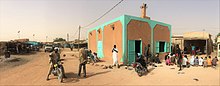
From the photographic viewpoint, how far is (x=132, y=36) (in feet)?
42.7

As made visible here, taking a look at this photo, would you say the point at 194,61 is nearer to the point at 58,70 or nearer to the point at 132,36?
the point at 132,36

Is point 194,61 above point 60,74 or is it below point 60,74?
above

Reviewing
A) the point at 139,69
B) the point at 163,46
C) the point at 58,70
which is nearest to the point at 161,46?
the point at 163,46

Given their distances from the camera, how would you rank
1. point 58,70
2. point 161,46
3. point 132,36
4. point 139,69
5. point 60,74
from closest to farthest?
1. point 60,74
2. point 58,70
3. point 139,69
4. point 132,36
5. point 161,46

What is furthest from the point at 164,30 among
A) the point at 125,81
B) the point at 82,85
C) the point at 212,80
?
the point at 82,85

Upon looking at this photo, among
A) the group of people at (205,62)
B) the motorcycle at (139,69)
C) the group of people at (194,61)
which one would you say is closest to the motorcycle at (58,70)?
the motorcycle at (139,69)

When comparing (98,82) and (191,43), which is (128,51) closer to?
(98,82)

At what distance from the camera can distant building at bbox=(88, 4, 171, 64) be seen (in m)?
12.6

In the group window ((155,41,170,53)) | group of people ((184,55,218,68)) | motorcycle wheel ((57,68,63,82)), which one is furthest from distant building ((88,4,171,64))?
motorcycle wheel ((57,68,63,82))

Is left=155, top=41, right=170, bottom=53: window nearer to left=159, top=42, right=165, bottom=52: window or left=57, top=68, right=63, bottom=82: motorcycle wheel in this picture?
left=159, top=42, right=165, bottom=52: window

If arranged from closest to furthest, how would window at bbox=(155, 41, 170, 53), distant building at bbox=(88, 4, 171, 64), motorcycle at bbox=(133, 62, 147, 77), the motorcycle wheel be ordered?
the motorcycle wheel < motorcycle at bbox=(133, 62, 147, 77) < distant building at bbox=(88, 4, 171, 64) < window at bbox=(155, 41, 170, 53)

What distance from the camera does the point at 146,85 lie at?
733 centimetres

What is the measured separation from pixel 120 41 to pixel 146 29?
2635 mm

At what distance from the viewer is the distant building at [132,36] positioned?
12.6m
